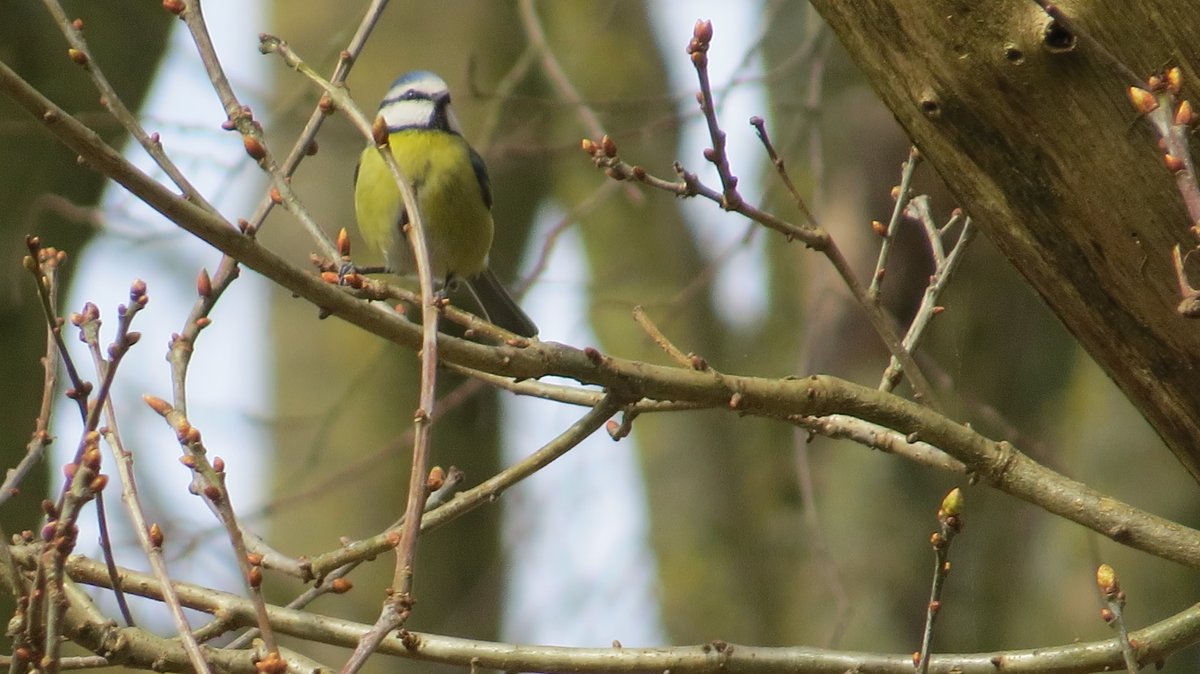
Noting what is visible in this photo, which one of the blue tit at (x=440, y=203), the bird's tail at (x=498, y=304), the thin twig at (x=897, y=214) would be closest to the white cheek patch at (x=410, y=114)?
the blue tit at (x=440, y=203)

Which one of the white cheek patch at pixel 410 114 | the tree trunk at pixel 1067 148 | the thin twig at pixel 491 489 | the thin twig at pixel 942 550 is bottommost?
the thin twig at pixel 942 550

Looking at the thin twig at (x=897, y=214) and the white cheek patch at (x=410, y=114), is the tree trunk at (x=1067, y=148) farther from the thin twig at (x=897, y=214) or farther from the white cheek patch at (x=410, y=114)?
the white cheek patch at (x=410, y=114)

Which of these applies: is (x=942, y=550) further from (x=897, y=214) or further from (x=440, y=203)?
(x=440, y=203)

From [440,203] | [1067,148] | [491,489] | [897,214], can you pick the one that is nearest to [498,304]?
[440,203]

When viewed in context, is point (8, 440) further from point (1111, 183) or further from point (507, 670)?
point (1111, 183)

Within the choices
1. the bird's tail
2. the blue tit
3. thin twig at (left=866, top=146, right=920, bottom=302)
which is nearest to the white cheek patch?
the blue tit

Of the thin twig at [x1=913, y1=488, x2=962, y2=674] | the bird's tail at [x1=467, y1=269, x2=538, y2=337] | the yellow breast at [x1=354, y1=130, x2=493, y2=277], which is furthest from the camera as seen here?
the bird's tail at [x1=467, y1=269, x2=538, y2=337]

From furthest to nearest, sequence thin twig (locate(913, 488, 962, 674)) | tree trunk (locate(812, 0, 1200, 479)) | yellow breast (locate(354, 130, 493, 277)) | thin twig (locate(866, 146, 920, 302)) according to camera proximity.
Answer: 1. yellow breast (locate(354, 130, 493, 277))
2. thin twig (locate(866, 146, 920, 302))
3. tree trunk (locate(812, 0, 1200, 479))
4. thin twig (locate(913, 488, 962, 674))

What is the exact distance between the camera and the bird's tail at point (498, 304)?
11.3ft

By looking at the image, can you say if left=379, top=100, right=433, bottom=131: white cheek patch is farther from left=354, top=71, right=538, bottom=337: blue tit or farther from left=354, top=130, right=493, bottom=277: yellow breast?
left=354, top=130, right=493, bottom=277: yellow breast

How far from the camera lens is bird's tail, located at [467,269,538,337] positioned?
11.3 ft

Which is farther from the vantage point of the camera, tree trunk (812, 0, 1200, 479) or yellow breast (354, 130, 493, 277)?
yellow breast (354, 130, 493, 277)

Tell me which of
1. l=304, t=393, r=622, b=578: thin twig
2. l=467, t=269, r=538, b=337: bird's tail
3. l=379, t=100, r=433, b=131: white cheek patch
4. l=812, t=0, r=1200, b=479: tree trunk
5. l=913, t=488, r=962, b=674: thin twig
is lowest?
l=913, t=488, r=962, b=674: thin twig

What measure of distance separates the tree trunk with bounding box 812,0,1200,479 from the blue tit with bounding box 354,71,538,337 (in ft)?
5.43
